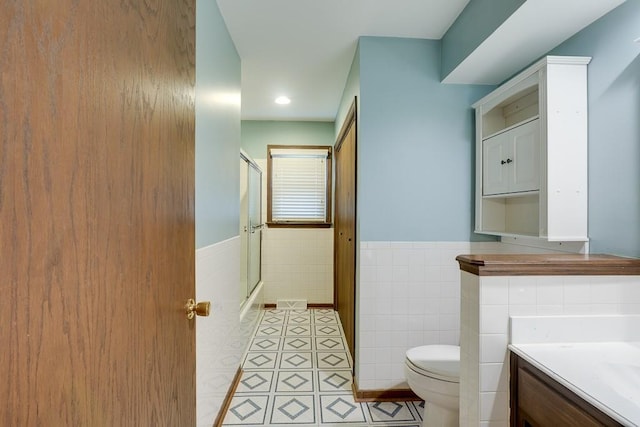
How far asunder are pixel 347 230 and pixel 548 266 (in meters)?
1.76

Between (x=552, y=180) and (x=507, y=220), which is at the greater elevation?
(x=552, y=180)

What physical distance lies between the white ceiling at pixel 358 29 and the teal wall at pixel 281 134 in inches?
50.3

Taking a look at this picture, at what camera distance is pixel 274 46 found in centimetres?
224

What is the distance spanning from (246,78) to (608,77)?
2433 mm

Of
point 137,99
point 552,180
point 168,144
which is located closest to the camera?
point 137,99

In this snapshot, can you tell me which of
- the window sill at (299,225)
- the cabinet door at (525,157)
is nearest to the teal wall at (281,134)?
the window sill at (299,225)

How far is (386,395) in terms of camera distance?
2049mm

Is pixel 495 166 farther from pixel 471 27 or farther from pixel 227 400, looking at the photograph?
pixel 227 400

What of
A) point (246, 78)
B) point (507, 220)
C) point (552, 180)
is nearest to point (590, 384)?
point (552, 180)

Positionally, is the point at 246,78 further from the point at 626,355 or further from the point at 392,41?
the point at 626,355

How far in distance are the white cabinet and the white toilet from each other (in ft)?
3.28

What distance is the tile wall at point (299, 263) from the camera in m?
3.95

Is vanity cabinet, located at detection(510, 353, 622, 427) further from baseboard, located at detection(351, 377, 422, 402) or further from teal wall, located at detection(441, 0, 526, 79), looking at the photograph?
teal wall, located at detection(441, 0, 526, 79)

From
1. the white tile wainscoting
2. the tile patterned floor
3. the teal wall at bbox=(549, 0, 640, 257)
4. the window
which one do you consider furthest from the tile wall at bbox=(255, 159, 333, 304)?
the teal wall at bbox=(549, 0, 640, 257)
